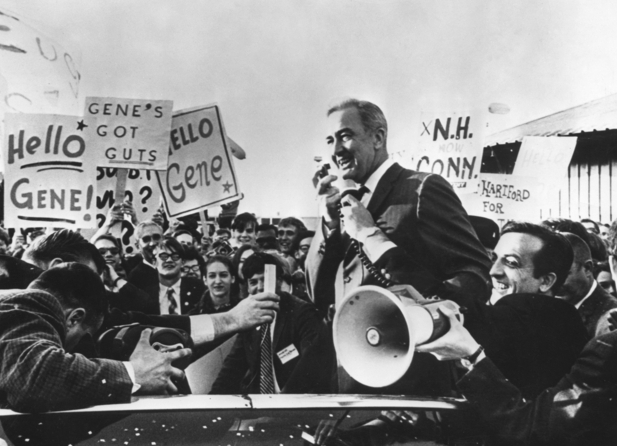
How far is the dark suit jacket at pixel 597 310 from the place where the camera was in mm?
3936

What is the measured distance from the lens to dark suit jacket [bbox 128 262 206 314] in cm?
404

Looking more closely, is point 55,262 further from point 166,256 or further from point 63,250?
point 166,256

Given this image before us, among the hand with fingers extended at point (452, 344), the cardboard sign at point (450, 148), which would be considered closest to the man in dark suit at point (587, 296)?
the hand with fingers extended at point (452, 344)

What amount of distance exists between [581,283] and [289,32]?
2.17m

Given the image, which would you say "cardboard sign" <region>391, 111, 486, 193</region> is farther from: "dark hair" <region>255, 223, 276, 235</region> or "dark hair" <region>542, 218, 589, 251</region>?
"dark hair" <region>255, 223, 276, 235</region>

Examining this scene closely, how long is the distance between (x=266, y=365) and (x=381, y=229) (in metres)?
0.97

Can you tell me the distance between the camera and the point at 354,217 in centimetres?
400

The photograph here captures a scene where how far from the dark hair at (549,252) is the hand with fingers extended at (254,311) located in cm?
138

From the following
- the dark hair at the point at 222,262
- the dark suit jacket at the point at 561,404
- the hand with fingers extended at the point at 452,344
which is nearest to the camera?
the dark suit jacket at the point at 561,404

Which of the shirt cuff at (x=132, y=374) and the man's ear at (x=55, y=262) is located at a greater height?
the man's ear at (x=55, y=262)

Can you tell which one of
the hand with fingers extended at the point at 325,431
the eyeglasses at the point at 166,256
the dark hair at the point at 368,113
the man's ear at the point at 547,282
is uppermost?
the dark hair at the point at 368,113

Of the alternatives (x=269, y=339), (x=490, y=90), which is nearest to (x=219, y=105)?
(x=269, y=339)

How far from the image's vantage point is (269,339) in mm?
3951

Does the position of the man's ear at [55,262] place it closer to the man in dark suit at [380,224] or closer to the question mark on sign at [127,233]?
the question mark on sign at [127,233]
